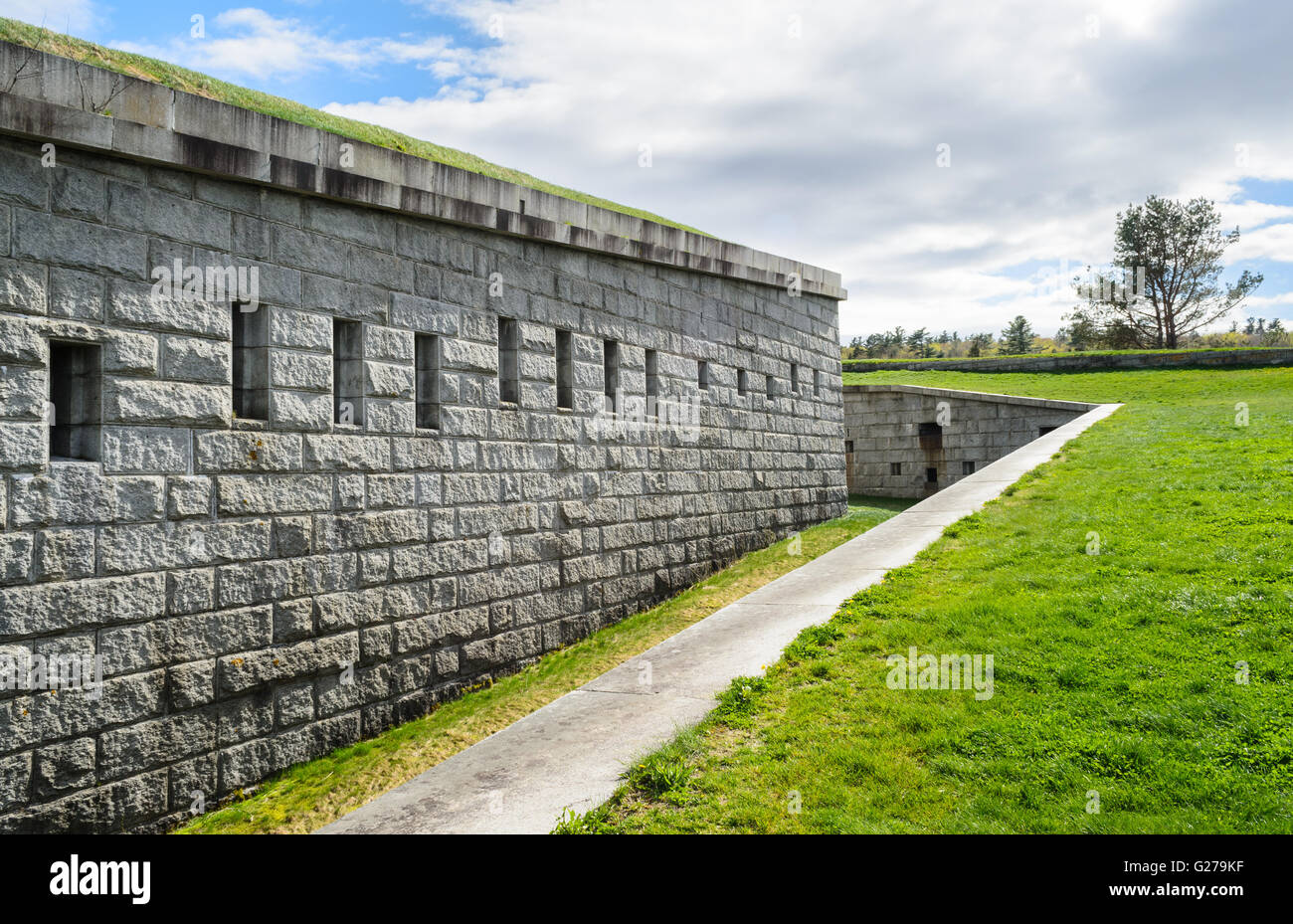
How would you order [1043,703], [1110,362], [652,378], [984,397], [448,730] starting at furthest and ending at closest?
1. [1110,362]
2. [984,397]
3. [652,378]
4. [448,730]
5. [1043,703]

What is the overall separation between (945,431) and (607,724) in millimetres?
14819

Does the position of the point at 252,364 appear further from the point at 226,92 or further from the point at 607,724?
the point at 226,92

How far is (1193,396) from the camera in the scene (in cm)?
2227

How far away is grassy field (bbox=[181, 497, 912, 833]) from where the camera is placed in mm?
5738

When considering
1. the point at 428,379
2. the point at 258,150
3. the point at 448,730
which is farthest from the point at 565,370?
the point at 448,730

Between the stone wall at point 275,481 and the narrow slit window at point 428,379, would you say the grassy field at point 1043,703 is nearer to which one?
the stone wall at point 275,481

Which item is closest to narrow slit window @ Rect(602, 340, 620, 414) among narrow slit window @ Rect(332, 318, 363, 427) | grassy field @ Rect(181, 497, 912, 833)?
grassy field @ Rect(181, 497, 912, 833)

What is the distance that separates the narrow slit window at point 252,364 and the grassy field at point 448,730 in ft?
8.50

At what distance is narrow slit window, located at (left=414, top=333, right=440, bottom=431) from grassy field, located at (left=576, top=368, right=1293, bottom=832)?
3442mm

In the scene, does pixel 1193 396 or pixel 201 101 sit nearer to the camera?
pixel 201 101

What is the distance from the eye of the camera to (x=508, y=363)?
8289mm
